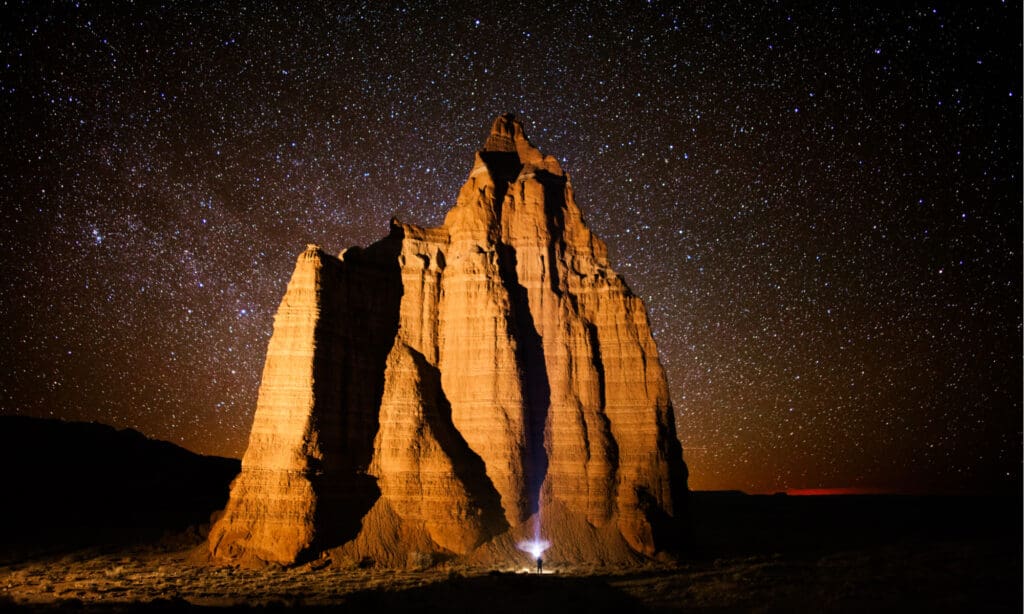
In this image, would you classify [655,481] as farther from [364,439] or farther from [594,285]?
[364,439]

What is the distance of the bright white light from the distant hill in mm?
29699

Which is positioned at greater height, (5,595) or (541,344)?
(541,344)

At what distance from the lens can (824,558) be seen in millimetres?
Answer: 41562

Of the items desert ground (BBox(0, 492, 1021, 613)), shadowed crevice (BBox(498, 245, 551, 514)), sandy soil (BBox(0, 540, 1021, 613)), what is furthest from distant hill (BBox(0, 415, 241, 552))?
shadowed crevice (BBox(498, 245, 551, 514))

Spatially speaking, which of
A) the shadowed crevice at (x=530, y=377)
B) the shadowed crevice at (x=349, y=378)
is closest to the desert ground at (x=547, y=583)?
the shadowed crevice at (x=349, y=378)

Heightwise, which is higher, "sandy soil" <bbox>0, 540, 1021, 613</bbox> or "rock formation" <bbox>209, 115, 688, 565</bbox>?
"rock formation" <bbox>209, 115, 688, 565</bbox>

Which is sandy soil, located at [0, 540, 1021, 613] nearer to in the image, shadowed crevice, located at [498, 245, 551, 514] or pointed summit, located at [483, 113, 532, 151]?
shadowed crevice, located at [498, 245, 551, 514]

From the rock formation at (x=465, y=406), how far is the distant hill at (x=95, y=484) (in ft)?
74.0

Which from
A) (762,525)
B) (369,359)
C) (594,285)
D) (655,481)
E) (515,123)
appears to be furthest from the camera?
(762,525)

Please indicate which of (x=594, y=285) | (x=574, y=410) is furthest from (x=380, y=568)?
(x=594, y=285)

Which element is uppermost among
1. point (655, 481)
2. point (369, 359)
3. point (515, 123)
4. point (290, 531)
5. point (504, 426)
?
point (515, 123)

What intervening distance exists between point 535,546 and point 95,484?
57.0 m

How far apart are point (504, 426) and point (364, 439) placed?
800cm

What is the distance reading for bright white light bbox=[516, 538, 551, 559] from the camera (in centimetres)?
3666
